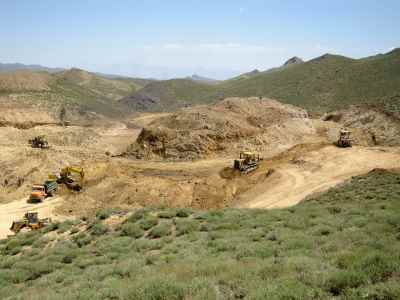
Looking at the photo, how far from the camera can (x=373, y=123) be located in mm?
39812

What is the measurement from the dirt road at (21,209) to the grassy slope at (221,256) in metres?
7.68

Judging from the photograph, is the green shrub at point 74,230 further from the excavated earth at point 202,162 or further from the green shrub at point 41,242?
the excavated earth at point 202,162

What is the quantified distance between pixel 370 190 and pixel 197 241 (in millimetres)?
9825

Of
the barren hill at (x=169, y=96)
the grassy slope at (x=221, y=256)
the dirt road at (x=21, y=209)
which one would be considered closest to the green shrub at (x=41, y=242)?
the grassy slope at (x=221, y=256)

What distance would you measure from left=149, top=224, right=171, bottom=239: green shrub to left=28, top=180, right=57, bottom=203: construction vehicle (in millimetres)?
14096

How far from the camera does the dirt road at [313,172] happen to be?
22422 millimetres

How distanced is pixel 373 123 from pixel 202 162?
61.8 feet

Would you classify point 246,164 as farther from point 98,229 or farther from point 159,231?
point 159,231

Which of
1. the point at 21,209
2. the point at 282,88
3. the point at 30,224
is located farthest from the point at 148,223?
the point at 282,88

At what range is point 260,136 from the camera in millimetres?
36562

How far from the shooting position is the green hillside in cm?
7081

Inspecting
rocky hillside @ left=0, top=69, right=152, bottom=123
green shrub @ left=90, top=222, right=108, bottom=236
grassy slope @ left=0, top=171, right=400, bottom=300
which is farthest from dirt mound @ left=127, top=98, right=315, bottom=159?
rocky hillside @ left=0, top=69, right=152, bottom=123

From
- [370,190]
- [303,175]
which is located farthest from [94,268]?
[303,175]

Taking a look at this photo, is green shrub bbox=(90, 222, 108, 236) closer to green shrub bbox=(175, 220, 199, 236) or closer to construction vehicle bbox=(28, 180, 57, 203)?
green shrub bbox=(175, 220, 199, 236)
